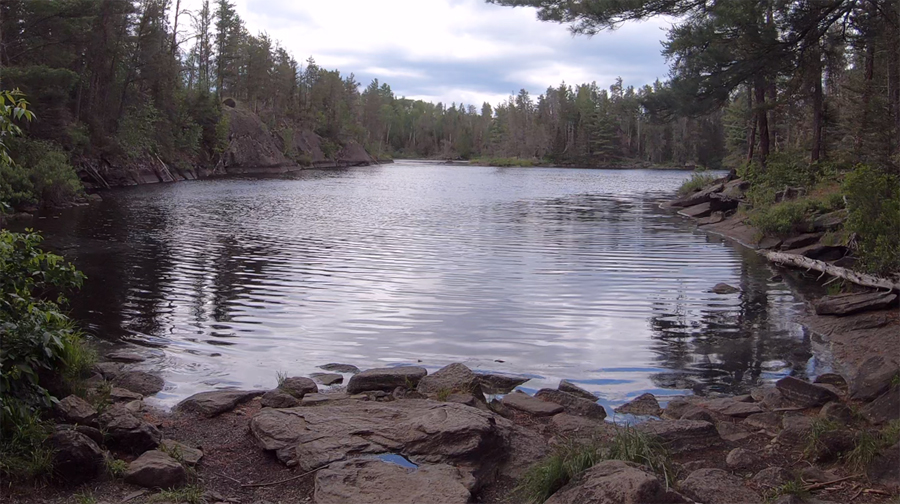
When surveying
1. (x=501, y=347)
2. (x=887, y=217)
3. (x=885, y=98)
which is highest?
(x=885, y=98)

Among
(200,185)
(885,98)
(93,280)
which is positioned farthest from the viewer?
(200,185)

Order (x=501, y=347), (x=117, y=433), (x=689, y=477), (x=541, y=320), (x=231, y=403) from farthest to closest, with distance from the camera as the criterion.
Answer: (x=541, y=320)
(x=501, y=347)
(x=231, y=403)
(x=117, y=433)
(x=689, y=477)

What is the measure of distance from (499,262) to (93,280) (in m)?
9.28

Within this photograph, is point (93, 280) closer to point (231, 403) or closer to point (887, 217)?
point (231, 403)

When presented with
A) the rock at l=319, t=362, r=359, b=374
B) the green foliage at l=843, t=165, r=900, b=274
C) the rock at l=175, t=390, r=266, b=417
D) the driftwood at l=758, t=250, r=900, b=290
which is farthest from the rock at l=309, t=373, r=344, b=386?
the green foliage at l=843, t=165, r=900, b=274

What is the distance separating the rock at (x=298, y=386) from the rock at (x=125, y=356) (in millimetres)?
2582

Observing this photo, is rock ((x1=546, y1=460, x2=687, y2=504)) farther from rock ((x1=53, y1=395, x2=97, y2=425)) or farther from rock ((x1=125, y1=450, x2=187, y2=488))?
rock ((x1=53, y1=395, x2=97, y2=425))

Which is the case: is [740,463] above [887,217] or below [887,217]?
below

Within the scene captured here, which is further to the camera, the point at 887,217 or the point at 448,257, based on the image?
the point at 448,257

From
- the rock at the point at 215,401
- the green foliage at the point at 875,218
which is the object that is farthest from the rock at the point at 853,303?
the rock at the point at 215,401

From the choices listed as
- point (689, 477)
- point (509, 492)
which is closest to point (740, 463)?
point (689, 477)

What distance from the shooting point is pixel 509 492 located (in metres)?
5.45

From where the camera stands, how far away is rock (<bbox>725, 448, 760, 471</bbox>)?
598 centimetres

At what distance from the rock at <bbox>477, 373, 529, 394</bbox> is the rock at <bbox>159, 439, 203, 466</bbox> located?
3560 mm
